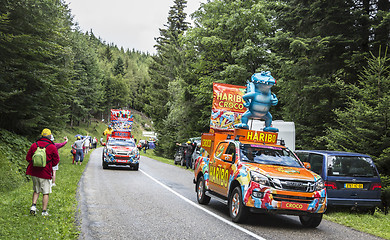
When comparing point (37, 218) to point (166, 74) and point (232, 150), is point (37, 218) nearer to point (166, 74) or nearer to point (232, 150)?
point (232, 150)

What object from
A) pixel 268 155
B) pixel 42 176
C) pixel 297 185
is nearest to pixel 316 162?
pixel 268 155

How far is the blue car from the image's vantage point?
959 cm

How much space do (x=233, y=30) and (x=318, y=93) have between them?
42.2 ft

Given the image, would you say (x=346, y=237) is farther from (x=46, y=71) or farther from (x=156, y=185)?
(x=46, y=71)

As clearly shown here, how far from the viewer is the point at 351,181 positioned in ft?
31.7

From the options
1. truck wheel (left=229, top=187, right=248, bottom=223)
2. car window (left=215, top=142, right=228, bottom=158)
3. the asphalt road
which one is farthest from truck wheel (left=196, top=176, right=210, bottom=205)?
truck wheel (left=229, top=187, right=248, bottom=223)

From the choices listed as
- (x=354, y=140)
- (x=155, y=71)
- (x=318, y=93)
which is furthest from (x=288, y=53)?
(x=155, y=71)

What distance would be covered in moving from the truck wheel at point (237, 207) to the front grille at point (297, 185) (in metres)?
0.98

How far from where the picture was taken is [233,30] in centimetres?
2764

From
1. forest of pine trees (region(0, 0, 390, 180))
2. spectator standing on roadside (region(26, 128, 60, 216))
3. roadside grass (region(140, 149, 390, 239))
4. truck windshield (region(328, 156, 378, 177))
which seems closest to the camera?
spectator standing on roadside (region(26, 128, 60, 216))

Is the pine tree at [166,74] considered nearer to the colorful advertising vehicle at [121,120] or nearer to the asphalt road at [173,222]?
the colorful advertising vehicle at [121,120]

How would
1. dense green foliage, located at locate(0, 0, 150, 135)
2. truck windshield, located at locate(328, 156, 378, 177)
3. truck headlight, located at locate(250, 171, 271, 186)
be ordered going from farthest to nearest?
dense green foliage, located at locate(0, 0, 150, 135)
truck windshield, located at locate(328, 156, 378, 177)
truck headlight, located at locate(250, 171, 271, 186)

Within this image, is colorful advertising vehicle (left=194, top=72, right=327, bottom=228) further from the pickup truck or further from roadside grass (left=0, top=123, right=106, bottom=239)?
roadside grass (left=0, top=123, right=106, bottom=239)

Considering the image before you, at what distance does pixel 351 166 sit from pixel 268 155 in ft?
8.85
